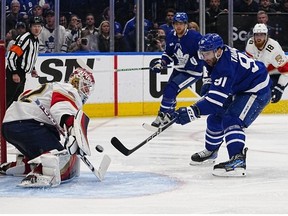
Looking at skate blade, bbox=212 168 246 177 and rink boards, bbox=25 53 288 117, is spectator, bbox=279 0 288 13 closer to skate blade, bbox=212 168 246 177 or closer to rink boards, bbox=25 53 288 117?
rink boards, bbox=25 53 288 117

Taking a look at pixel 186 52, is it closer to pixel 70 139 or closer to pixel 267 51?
pixel 267 51

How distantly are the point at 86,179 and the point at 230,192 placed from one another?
0.83 m

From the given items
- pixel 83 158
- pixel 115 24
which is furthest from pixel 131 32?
pixel 83 158

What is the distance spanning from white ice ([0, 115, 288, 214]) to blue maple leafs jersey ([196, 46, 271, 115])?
421mm

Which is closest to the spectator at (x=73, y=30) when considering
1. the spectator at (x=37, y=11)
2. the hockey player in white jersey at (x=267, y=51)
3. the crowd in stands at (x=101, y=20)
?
the crowd in stands at (x=101, y=20)

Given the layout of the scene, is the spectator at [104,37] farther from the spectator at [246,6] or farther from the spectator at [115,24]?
the spectator at [246,6]

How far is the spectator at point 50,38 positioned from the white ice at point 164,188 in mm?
2313

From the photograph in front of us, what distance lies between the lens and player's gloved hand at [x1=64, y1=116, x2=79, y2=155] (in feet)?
13.1

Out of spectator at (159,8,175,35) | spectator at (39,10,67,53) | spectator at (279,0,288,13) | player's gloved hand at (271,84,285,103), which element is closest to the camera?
player's gloved hand at (271,84,285,103)

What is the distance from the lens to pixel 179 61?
23.6 ft

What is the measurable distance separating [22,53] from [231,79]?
8.40ft

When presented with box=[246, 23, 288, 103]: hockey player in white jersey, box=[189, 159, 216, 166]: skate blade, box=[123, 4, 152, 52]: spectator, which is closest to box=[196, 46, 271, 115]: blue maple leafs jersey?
box=[189, 159, 216, 166]: skate blade

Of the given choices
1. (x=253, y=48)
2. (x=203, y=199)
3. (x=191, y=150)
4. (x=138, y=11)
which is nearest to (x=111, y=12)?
(x=138, y=11)

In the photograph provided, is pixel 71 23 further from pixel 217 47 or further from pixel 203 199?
pixel 203 199
